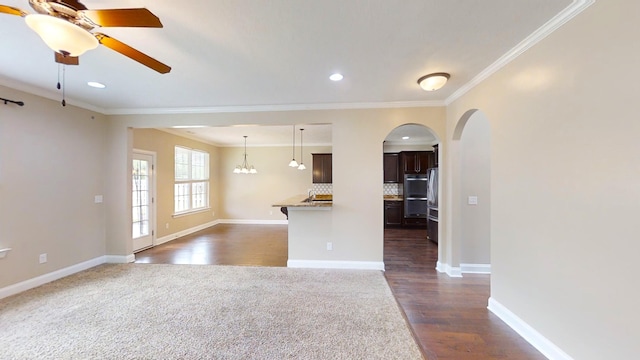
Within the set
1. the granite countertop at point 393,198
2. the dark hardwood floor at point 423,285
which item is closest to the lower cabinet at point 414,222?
the dark hardwood floor at point 423,285

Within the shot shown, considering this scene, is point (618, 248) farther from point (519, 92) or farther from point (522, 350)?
point (519, 92)

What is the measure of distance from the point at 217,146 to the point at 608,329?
872 centimetres

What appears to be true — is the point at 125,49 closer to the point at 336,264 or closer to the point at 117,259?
the point at 336,264

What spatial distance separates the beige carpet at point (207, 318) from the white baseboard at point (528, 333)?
101 cm

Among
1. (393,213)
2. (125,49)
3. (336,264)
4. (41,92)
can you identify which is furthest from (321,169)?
(125,49)

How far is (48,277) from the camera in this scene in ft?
11.2

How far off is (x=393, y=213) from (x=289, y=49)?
5958 millimetres

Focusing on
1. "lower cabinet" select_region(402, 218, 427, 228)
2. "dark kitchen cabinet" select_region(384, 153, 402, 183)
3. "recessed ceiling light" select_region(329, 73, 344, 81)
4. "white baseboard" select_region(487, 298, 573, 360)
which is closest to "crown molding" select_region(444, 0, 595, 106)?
"recessed ceiling light" select_region(329, 73, 344, 81)

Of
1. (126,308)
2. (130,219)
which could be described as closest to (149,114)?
(130,219)

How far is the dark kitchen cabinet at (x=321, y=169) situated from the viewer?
25.3 ft

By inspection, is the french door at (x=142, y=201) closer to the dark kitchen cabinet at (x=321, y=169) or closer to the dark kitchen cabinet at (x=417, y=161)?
the dark kitchen cabinet at (x=321, y=169)

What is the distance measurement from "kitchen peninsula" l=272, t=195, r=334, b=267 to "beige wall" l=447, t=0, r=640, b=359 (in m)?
2.29

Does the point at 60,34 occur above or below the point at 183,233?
above

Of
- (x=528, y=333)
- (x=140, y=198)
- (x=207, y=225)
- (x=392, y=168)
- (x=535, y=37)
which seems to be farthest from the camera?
(x=207, y=225)
